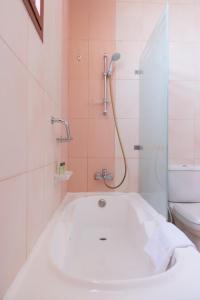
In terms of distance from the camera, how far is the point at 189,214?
152 cm

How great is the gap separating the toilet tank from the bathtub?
0.29 meters

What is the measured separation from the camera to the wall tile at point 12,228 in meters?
0.60

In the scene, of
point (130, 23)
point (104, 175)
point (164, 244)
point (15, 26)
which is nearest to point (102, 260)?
point (164, 244)

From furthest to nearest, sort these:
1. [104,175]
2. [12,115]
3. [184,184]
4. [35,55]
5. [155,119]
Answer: [104,175] < [184,184] < [155,119] < [35,55] < [12,115]

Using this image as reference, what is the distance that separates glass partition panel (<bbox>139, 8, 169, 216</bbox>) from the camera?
1457 mm

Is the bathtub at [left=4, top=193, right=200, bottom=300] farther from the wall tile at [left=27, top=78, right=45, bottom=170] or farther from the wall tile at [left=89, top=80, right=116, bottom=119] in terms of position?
the wall tile at [left=89, top=80, right=116, bottom=119]

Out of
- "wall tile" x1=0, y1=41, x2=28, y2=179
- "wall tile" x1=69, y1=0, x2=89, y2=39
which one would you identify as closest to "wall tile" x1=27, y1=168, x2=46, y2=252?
"wall tile" x1=0, y1=41, x2=28, y2=179

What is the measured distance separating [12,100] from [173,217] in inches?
60.8

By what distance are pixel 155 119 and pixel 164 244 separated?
93 cm

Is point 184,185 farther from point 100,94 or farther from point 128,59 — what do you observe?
point 128,59

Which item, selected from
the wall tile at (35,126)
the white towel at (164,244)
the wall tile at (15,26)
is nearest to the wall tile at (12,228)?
the wall tile at (35,126)

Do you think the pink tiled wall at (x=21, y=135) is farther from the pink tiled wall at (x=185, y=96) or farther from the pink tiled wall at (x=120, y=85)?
the pink tiled wall at (x=185, y=96)

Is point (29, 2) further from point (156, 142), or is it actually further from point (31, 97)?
point (156, 142)

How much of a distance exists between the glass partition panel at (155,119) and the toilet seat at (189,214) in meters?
0.19
